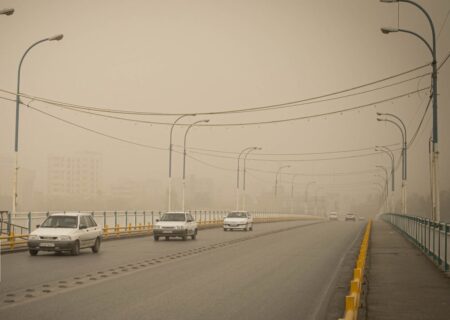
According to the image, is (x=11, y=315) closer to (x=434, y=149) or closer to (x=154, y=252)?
(x=154, y=252)

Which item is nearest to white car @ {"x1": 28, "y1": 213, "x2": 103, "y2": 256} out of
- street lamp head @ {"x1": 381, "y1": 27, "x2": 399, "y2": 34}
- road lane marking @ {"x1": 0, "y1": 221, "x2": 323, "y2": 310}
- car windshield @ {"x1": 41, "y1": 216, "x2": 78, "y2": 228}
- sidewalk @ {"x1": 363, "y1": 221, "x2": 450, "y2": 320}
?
car windshield @ {"x1": 41, "y1": 216, "x2": 78, "y2": 228}

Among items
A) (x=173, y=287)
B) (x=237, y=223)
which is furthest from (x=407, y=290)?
(x=237, y=223)

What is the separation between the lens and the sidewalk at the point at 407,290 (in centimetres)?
1023

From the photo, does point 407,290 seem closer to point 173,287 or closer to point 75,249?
point 173,287

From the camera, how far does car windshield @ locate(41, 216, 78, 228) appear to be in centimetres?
2425

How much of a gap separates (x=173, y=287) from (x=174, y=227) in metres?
21.7

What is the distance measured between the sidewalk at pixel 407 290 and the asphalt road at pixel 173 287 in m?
0.72

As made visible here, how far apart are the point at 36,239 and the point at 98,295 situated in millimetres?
11572

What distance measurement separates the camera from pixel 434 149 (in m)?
29.0

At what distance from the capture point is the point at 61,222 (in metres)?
24.5

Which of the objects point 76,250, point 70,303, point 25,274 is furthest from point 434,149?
point 70,303

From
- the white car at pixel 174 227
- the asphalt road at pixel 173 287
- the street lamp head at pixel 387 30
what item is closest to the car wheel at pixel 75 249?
the asphalt road at pixel 173 287

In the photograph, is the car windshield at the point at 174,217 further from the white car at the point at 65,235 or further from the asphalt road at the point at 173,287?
the asphalt road at the point at 173,287

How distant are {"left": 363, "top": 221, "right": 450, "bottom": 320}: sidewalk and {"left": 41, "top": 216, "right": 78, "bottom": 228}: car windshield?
10865 millimetres
